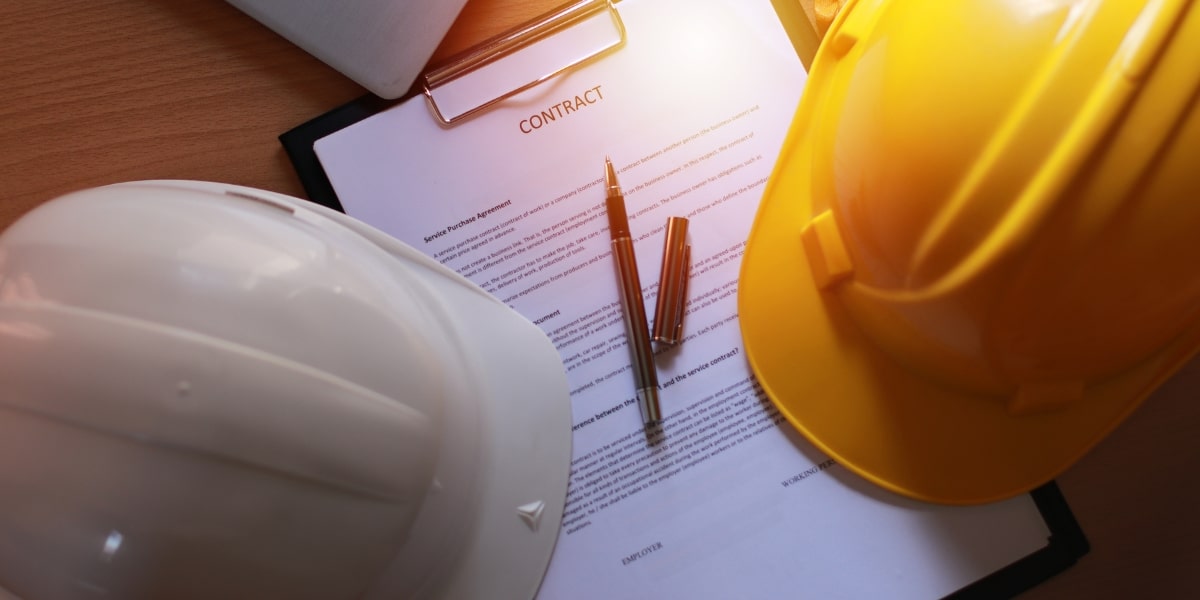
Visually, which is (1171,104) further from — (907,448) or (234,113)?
(234,113)

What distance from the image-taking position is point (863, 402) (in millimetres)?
423

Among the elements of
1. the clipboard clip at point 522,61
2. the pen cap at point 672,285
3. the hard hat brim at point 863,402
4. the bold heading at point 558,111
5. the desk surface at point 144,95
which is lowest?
the hard hat brim at point 863,402

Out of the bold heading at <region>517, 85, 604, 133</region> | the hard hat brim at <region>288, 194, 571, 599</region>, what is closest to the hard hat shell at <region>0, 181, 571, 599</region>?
the hard hat brim at <region>288, 194, 571, 599</region>

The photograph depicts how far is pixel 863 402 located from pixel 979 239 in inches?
6.4

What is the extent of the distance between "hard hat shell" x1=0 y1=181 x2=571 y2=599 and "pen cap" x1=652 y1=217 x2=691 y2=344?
0.51 ft

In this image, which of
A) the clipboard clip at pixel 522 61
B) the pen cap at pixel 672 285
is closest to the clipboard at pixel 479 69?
the clipboard clip at pixel 522 61

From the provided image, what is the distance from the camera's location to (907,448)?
0.42 meters

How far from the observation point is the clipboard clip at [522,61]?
0.47m

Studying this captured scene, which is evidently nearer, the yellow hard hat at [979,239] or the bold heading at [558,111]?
the yellow hard hat at [979,239]

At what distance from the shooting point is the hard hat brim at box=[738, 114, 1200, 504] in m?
0.41

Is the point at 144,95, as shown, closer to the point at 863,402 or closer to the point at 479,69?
the point at 479,69

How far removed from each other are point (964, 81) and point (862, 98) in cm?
6

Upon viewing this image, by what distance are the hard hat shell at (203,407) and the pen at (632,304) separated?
137 millimetres

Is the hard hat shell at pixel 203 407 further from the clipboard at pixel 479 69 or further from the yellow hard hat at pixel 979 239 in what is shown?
the yellow hard hat at pixel 979 239
